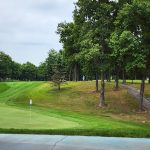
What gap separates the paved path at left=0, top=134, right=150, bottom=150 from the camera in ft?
29.5

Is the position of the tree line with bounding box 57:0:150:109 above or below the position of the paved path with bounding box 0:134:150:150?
above

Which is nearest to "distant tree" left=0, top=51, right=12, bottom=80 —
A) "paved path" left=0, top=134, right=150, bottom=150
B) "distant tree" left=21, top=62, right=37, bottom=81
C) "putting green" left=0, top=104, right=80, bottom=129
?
"distant tree" left=21, top=62, right=37, bottom=81

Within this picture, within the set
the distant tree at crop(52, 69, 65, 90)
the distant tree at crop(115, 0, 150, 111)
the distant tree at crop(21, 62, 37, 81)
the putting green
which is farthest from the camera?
the distant tree at crop(21, 62, 37, 81)

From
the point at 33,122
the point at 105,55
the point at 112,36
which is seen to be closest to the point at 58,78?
the point at 105,55

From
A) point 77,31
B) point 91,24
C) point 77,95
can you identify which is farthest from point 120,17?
point 77,95

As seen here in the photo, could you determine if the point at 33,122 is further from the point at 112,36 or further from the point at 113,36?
the point at 112,36

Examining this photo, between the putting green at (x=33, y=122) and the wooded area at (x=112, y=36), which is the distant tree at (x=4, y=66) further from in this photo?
the putting green at (x=33, y=122)

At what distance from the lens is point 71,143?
9.45 metres

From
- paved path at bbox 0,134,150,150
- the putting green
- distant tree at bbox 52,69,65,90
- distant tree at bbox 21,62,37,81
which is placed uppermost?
distant tree at bbox 21,62,37,81

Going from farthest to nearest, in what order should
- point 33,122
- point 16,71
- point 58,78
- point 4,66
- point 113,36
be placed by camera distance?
point 16,71 < point 4,66 < point 58,78 < point 113,36 < point 33,122

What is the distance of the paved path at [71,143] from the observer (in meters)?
8.98

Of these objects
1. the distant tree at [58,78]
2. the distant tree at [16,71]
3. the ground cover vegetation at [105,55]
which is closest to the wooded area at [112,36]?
the ground cover vegetation at [105,55]

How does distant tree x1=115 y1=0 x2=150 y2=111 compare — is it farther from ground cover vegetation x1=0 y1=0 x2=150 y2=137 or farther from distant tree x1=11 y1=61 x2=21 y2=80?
distant tree x1=11 y1=61 x2=21 y2=80

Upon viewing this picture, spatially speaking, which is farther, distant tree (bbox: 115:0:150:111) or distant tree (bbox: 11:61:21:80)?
distant tree (bbox: 11:61:21:80)
